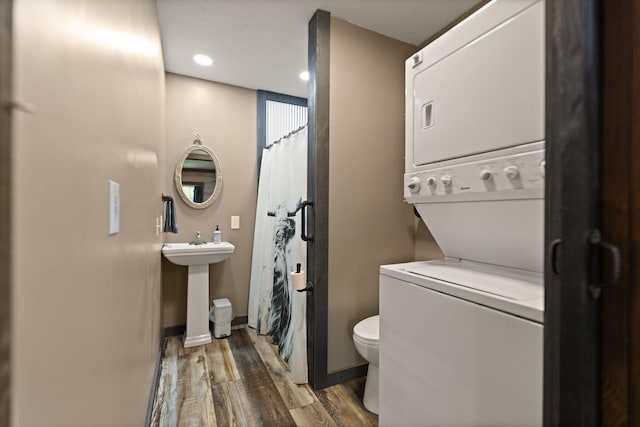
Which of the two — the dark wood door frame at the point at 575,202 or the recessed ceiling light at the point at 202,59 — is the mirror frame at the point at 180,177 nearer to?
the recessed ceiling light at the point at 202,59

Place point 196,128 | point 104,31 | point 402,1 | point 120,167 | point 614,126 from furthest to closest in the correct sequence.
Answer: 1. point 196,128
2. point 402,1
3. point 120,167
4. point 104,31
5. point 614,126

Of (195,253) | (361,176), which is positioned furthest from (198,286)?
(361,176)

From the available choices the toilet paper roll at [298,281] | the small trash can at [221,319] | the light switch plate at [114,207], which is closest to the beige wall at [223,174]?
the small trash can at [221,319]

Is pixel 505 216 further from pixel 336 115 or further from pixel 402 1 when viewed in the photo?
pixel 402 1

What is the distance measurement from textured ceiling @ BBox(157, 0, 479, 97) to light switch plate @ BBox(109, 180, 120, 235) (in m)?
1.65

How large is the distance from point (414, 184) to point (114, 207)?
118cm

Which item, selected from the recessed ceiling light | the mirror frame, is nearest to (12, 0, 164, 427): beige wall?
the recessed ceiling light

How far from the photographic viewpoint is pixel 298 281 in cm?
194

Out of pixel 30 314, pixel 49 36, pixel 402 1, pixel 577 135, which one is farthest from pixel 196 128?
pixel 577 135

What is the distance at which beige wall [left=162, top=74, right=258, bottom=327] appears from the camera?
2.79m

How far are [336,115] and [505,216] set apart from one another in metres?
1.29

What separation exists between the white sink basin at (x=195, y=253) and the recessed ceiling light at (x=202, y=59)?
1655mm

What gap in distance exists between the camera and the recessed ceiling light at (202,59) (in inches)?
98.6

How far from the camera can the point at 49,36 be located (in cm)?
48
